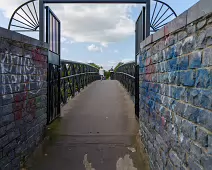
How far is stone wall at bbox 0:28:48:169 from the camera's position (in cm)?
327

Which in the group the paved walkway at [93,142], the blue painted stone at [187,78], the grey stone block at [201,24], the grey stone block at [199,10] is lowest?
the paved walkway at [93,142]

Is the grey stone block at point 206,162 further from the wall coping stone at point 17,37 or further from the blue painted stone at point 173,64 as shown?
the wall coping stone at point 17,37

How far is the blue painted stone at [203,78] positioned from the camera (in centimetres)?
183

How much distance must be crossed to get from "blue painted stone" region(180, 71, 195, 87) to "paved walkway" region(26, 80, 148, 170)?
7.15ft

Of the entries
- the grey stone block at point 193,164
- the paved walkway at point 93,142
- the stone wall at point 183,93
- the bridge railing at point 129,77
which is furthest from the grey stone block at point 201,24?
the bridge railing at point 129,77

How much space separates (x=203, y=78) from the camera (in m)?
1.91

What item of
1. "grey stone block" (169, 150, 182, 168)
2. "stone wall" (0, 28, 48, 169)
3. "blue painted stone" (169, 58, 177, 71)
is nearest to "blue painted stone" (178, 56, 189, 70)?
"blue painted stone" (169, 58, 177, 71)

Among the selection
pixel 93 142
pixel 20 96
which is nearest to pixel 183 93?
pixel 20 96

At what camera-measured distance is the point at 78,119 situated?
20.5ft

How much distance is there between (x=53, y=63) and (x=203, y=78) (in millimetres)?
4614

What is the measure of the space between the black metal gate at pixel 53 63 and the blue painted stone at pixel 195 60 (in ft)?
13.2

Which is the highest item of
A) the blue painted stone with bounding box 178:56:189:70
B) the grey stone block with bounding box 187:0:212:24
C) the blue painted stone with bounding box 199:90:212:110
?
the grey stone block with bounding box 187:0:212:24

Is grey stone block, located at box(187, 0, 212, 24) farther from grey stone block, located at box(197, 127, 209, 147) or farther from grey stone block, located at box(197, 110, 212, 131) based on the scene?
grey stone block, located at box(197, 127, 209, 147)

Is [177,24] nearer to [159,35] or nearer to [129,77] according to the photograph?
[159,35]
